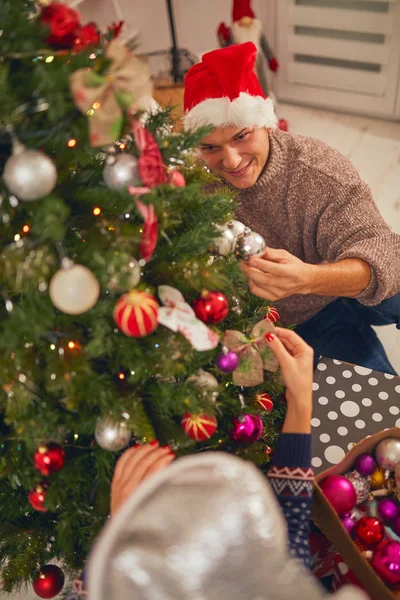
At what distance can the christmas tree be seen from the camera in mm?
556

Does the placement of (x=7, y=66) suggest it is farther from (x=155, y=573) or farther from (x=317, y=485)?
(x=317, y=485)

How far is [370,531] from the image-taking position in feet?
2.72

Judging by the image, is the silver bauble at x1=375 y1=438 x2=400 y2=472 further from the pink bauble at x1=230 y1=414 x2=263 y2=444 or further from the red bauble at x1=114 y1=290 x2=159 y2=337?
the red bauble at x1=114 y1=290 x2=159 y2=337

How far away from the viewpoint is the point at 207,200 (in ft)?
2.48

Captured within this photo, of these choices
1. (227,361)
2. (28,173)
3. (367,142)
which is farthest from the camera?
(367,142)

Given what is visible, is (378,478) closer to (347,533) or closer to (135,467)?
(347,533)

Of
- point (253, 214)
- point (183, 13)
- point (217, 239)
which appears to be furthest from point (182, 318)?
point (183, 13)

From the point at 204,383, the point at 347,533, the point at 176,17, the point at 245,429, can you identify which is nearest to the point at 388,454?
the point at 347,533

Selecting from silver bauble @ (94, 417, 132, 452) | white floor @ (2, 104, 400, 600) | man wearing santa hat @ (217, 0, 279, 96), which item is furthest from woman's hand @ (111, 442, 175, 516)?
man wearing santa hat @ (217, 0, 279, 96)

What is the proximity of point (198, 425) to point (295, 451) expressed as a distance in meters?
0.18

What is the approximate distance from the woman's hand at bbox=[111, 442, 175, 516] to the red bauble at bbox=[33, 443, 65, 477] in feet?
0.29

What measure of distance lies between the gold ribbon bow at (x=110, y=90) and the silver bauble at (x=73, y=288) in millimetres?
158

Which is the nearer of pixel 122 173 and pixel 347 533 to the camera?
pixel 122 173

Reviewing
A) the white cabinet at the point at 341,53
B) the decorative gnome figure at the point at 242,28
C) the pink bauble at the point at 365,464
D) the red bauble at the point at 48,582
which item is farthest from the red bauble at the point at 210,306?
the white cabinet at the point at 341,53
